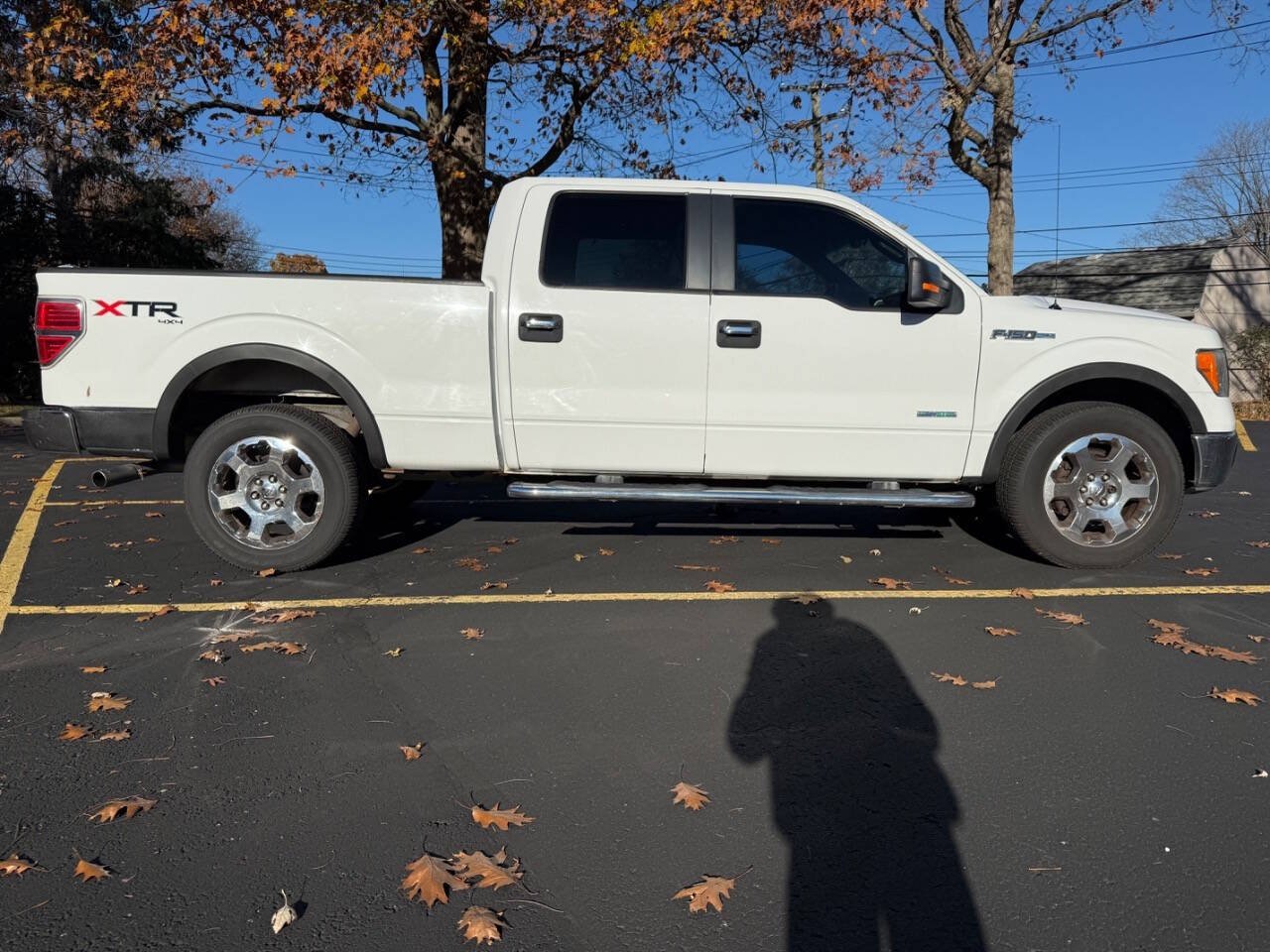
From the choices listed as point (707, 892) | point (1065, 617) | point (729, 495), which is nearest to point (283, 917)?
point (707, 892)

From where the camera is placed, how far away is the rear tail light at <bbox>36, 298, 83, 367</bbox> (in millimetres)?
4766

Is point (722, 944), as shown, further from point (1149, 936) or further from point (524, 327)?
point (524, 327)

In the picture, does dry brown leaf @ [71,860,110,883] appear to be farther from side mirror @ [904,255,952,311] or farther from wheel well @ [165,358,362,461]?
side mirror @ [904,255,952,311]

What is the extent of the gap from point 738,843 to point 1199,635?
301 centimetres

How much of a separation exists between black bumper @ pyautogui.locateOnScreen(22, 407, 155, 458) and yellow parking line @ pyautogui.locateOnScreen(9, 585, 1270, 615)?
923mm

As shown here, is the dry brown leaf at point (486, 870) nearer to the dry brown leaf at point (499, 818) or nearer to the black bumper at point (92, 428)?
the dry brown leaf at point (499, 818)

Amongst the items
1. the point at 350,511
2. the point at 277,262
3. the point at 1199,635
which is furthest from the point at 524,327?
the point at 277,262

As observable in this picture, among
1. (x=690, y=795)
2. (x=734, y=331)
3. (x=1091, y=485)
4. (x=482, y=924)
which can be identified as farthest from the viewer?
(x=1091, y=485)

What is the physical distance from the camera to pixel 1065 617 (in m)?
4.47

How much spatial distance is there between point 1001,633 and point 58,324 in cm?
528

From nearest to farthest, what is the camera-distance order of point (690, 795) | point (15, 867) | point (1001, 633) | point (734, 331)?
point (15, 867), point (690, 795), point (1001, 633), point (734, 331)

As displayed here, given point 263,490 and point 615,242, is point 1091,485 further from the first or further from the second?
point 263,490

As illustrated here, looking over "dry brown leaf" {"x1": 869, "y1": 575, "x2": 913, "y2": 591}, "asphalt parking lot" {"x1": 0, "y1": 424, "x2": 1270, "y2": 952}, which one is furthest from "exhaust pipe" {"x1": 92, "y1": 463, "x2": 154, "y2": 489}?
"dry brown leaf" {"x1": 869, "y1": 575, "x2": 913, "y2": 591}

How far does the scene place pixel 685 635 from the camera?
4215mm
